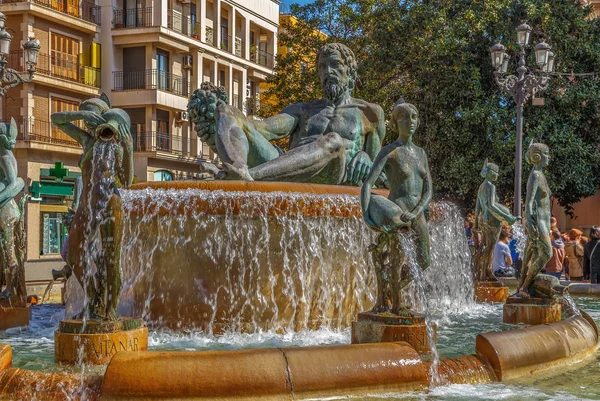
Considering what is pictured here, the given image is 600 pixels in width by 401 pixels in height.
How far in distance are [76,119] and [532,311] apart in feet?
15.4

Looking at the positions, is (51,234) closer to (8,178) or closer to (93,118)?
(8,178)

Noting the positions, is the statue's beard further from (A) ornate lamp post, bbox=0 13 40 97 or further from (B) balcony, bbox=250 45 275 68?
(B) balcony, bbox=250 45 275 68

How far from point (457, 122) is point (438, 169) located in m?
1.54

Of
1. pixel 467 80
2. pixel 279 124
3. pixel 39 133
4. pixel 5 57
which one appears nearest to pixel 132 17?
pixel 39 133

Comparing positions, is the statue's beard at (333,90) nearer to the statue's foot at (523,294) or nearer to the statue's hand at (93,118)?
the statue's foot at (523,294)

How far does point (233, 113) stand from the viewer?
866cm

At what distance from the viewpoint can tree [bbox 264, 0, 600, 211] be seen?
84.8 ft

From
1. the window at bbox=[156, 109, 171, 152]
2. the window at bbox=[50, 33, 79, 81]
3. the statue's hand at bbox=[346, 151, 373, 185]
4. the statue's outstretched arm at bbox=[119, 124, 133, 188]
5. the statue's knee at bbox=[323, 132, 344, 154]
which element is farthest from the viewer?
the window at bbox=[156, 109, 171, 152]

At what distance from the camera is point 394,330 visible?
602cm

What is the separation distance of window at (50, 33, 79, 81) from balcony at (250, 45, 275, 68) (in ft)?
37.0

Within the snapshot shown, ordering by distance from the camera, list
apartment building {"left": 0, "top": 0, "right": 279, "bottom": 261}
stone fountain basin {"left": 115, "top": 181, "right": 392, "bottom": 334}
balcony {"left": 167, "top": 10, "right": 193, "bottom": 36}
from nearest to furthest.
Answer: stone fountain basin {"left": 115, "top": 181, "right": 392, "bottom": 334}, apartment building {"left": 0, "top": 0, "right": 279, "bottom": 261}, balcony {"left": 167, "top": 10, "right": 193, "bottom": 36}

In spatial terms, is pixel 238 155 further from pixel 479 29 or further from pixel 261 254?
pixel 479 29

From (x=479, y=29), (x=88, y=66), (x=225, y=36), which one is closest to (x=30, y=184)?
(x=88, y=66)

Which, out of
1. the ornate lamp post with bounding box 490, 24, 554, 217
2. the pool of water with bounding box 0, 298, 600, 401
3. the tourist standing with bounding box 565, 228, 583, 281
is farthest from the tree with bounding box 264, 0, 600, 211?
the pool of water with bounding box 0, 298, 600, 401
